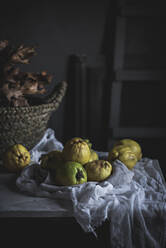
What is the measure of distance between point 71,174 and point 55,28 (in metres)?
1.38

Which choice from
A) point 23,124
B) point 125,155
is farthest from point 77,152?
point 23,124

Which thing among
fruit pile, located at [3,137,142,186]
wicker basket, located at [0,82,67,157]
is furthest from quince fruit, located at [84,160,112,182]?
wicker basket, located at [0,82,67,157]

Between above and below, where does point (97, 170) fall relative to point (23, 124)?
below

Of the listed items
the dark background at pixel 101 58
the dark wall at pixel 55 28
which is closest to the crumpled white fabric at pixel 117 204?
the dark background at pixel 101 58

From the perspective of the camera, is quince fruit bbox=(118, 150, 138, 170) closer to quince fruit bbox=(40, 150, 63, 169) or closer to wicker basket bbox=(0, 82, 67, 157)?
quince fruit bbox=(40, 150, 63, 169)

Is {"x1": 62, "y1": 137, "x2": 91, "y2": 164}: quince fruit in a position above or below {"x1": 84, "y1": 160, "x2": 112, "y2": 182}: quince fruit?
above

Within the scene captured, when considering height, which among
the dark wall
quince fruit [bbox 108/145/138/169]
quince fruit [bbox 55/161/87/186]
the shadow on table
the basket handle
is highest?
the dark wall

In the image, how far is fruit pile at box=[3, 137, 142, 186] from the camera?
105cm

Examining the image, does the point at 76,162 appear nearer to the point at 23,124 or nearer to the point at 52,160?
the point at 52,160

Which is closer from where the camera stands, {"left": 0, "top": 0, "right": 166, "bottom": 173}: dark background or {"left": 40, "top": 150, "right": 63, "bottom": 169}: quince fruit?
{"left": 40, "top": 150, "right": 63, "bottom": 169}: quince fruit

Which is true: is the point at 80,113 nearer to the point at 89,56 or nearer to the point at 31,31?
the point at 89,56

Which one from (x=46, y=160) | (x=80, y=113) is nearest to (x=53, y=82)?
(x=80, y=113)

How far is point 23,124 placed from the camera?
1.39m

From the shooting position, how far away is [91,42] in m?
2.10
